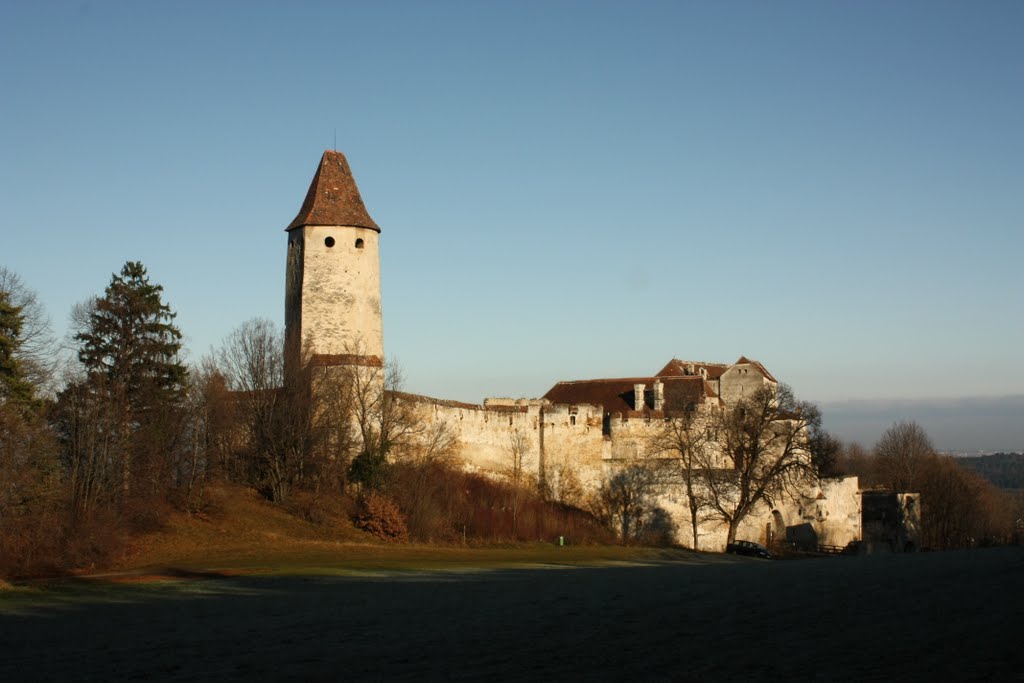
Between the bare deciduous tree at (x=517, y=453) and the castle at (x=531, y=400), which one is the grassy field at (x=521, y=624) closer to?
the castle at (x=531, y=400)

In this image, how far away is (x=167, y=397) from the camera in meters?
43.4

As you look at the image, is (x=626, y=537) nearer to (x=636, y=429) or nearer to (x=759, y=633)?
(x=636, y=429)

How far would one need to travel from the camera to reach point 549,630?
1662 cm

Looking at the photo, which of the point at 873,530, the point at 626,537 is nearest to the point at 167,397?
the point at 626,537

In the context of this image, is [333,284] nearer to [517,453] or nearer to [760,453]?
[517,453]

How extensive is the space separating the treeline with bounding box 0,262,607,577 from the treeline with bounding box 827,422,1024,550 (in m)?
29.1

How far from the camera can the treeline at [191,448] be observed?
35344 millimetres

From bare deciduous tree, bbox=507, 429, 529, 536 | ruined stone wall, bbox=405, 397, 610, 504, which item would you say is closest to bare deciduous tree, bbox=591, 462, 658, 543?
ruined stone wall, bbox=405, 397, 610, 504

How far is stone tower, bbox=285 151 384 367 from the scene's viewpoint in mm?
49500

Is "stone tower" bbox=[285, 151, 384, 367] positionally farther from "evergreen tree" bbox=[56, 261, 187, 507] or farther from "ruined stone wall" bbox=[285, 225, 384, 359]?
"evergreen tree" bbox=[56, 261, 187, 507]

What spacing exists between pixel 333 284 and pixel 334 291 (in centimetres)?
33

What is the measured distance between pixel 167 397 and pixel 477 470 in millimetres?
17324

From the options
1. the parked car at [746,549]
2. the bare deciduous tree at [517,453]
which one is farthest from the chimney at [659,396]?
the parked car at [746,549]

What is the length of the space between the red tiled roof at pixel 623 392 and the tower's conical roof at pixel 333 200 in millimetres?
19216
